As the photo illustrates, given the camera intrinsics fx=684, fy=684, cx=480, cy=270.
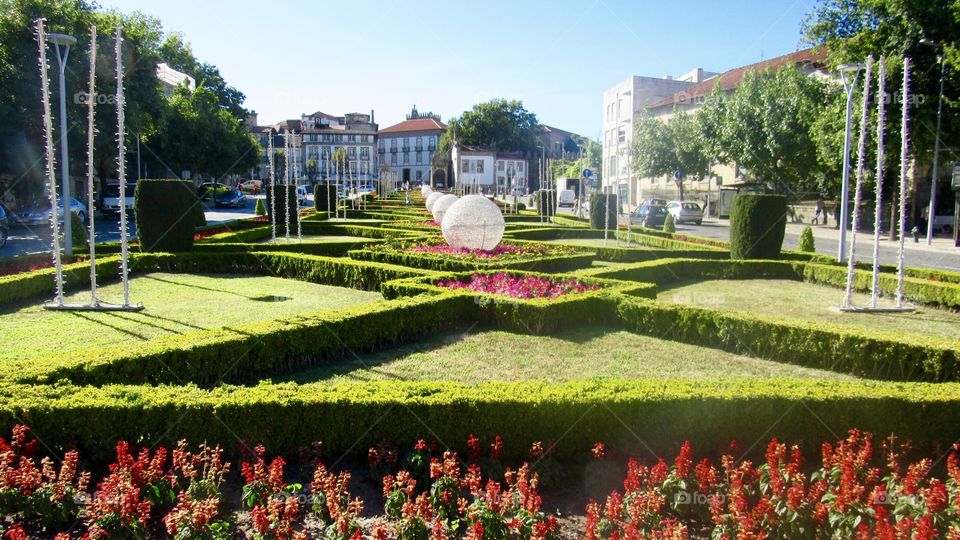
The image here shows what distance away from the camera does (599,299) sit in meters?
11.2

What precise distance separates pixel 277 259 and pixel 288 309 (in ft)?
15.8

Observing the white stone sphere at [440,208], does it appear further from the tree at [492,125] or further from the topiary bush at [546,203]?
the tree at [492,125]

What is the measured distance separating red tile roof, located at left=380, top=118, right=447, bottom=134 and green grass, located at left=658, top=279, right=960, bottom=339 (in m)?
95.7

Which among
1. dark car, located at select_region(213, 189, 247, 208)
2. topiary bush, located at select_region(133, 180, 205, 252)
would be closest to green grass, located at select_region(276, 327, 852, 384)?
topiary bush, located at select_region(133, 180, 205, 252)

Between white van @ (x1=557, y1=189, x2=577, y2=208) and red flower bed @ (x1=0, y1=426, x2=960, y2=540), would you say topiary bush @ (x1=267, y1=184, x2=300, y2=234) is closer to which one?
red flower bed @ (x1=0, y1=426, x2=960, y2=540)

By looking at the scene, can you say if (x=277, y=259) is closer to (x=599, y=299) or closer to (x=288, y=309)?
(x=288, y=309)

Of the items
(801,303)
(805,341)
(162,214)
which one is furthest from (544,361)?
(162,214)

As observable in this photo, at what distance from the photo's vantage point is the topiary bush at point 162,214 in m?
17.8

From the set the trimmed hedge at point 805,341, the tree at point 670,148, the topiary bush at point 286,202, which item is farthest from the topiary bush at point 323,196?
the trimmed hedge at point 805,341

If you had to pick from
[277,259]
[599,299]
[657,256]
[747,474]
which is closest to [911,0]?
[657,256]

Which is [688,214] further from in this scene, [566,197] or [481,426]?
[481,426]

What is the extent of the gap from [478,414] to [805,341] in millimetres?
5511

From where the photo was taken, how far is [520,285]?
1214cm

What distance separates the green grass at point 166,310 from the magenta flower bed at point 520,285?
2.24 m
